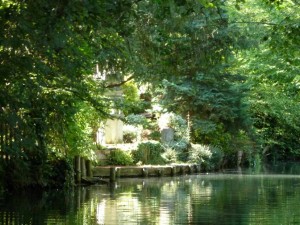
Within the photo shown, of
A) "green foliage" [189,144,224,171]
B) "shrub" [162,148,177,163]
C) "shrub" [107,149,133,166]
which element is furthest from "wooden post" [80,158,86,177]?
"green foliage" [189,144,224,171]

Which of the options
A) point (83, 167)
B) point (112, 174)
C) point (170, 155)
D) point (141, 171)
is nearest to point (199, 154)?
point (170, 155)

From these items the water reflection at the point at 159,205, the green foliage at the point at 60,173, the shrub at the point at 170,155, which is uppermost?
the shrub at the point at 170,155

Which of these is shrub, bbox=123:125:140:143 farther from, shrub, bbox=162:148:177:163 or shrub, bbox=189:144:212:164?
shrub, bbox=189:144:212:164

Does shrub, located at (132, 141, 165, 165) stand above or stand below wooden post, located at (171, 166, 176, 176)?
above

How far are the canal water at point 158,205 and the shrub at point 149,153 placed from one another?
5.30 meters

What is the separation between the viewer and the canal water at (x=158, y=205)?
14039 millimetres

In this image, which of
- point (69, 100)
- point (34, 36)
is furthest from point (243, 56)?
point (34, 36)

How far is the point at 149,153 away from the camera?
1217 inches

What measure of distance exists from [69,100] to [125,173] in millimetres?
13354

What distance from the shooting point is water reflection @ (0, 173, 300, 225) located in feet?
46.2

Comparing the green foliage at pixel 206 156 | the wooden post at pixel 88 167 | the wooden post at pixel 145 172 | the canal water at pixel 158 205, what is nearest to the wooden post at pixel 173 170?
the wooden post at pixel 145 172

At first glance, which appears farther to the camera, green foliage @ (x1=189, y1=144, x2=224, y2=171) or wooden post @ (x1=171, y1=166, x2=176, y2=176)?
green foliage @ (x1=189, y1=144, x2=224, y2=171)

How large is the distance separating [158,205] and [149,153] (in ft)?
45.3

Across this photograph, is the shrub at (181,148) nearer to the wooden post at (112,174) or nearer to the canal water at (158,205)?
the wooden post at (112,174)
